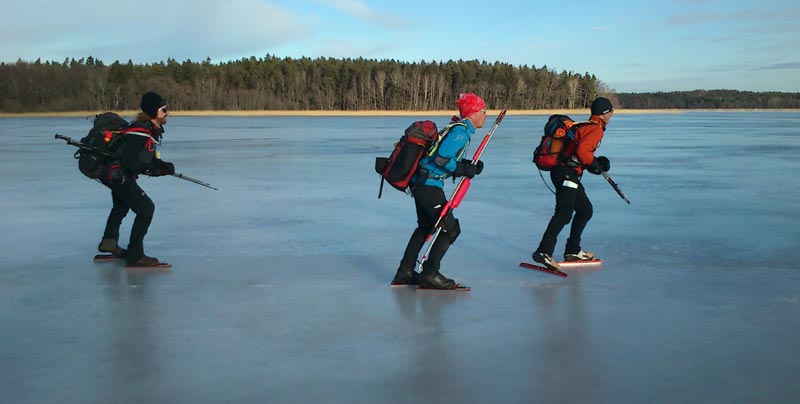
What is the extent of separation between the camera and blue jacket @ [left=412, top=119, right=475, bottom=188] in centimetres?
572

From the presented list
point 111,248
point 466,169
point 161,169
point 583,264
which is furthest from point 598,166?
point 111,248

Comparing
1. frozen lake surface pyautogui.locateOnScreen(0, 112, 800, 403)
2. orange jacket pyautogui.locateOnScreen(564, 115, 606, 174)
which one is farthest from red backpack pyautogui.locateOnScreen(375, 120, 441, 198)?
orange jacket pyautogui.locateOnScreen(564, 115, 606, 174)

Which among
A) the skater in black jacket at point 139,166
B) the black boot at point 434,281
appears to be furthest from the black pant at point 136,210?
the black boot at point 434,281

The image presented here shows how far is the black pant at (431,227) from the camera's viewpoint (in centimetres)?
596

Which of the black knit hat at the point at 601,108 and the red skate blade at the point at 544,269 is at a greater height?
the black knit hat at the point at 601,108

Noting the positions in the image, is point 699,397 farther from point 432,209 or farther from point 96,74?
point 96,74

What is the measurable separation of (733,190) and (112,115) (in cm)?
959

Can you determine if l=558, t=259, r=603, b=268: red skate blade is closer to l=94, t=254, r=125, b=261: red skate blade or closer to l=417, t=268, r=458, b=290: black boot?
l=417, t=268, r=458, b=290: black boot

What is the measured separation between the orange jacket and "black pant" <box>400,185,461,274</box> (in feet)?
4.70

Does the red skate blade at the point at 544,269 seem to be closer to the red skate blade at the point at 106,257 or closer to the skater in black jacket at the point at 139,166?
the skater in black jacket at the point at 139,166

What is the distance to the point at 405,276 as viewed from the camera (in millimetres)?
6242

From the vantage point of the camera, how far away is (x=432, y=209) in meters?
5.96

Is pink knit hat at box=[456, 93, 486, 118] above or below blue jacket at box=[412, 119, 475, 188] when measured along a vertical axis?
above

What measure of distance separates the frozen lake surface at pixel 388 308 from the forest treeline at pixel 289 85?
114 m
